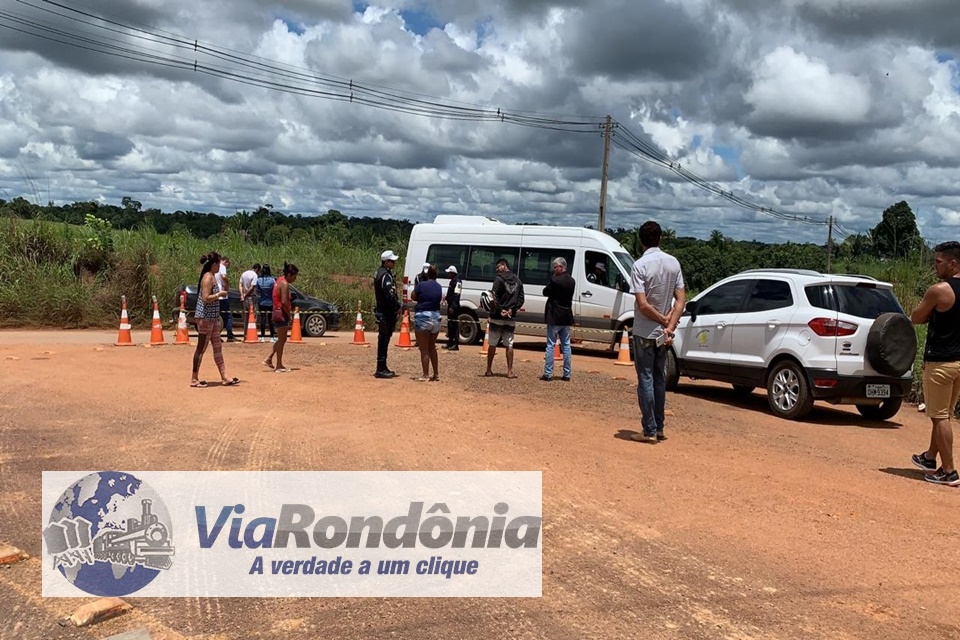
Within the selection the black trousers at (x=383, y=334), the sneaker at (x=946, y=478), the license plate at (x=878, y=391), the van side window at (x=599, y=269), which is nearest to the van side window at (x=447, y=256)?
the van side window at (x=599, y=269)

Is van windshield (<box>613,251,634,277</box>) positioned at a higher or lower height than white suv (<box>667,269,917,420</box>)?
higher

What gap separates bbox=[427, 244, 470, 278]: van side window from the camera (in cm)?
1889

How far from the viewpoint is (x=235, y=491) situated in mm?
5574

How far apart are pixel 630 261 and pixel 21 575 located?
49.5 feet

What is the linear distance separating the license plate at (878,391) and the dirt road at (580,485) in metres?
0.47

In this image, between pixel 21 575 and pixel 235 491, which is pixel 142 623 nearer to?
pixel 21 575

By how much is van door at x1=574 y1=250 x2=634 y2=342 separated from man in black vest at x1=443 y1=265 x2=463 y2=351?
278 centimetres

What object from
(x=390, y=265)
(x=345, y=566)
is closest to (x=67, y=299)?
(x=390, y=265)

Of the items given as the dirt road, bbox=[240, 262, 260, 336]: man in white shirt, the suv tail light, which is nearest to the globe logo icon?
the dirt road

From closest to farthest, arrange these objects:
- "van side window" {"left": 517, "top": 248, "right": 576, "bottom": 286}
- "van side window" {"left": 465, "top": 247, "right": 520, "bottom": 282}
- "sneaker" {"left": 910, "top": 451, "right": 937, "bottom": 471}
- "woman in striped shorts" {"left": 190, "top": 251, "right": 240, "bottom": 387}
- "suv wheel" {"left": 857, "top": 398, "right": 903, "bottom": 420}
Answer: "sneaker" {"left": 910, "top": 451, "right": 937, "bottom": 471} < "suv wheel" {"left": 857, "top": 398, "right": 903, "bottom": 420} < "woman in striped shorts" {"left": 190, "top": 251, "right": 240, "bottom": 387} < "van side window" {"left": 517, "top": 248, "right": 576, "bottom": 286} < "van side window" {"left": 465, "top": 247, "right": 520, "bottom": 282}

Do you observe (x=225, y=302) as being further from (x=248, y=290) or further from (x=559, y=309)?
(x=559, y=309)

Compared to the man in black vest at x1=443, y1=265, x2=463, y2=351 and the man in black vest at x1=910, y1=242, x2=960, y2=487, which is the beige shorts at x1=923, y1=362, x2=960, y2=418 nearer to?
the man in black vest at x1=910, y1=242, x2=960, y2=487

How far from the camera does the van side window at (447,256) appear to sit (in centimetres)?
1889

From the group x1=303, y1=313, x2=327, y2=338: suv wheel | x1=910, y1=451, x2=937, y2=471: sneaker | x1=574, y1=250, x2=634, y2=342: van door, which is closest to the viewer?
x1=910, y1=451, x2=937, y2=471: sneaker
